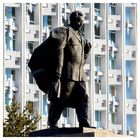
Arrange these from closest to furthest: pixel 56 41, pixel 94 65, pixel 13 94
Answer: pixel 56 41 < pixel 13 94 < pixel 94 65

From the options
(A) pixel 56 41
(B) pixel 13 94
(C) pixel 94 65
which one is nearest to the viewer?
(A) pixel 56 41

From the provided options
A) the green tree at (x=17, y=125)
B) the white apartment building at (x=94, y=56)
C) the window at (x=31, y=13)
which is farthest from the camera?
the window at (x=31, y=13)

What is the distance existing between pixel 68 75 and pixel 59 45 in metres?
0.52

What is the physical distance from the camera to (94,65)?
4988cm

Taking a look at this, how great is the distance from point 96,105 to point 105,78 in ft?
4.70

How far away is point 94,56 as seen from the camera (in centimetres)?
5000

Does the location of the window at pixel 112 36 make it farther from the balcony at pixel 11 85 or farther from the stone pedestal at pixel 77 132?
the stone pedestal at pixel 77 132

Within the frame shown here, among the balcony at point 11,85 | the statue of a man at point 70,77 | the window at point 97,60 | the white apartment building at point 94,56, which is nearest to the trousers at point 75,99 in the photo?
the statue of a man at point 70,77

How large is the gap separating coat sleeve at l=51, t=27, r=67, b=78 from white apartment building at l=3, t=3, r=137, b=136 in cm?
A: 2743

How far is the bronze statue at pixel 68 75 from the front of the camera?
1767cm

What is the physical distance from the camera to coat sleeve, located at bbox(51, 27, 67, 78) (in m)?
17.6

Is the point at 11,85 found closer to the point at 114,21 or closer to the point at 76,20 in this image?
the point at 114,21

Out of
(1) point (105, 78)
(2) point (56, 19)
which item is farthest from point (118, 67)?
(2) point (56, 19)

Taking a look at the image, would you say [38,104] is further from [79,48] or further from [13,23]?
[79,48]
